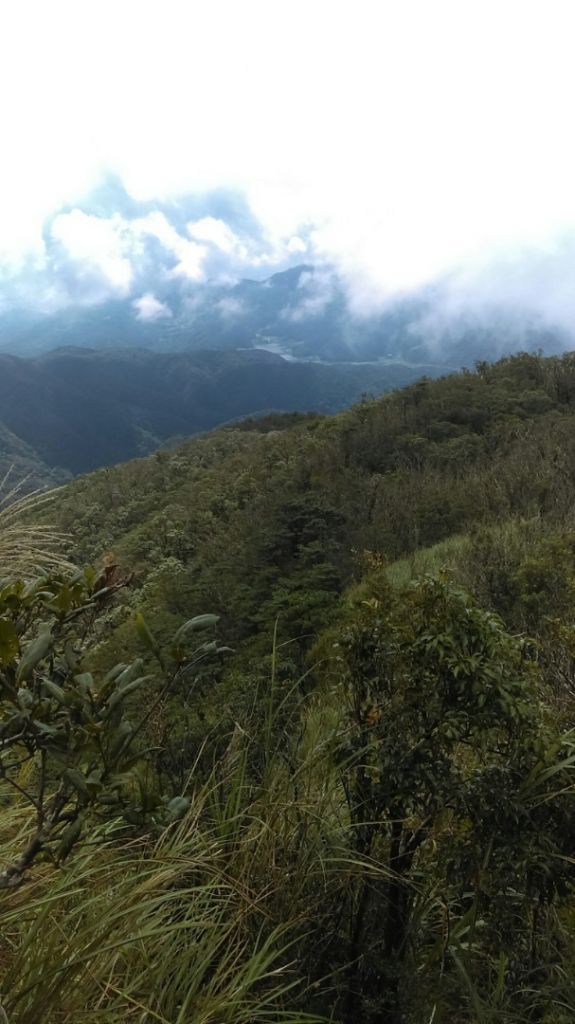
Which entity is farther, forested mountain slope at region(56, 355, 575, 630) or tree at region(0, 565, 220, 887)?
forested mountain slope at region(56, 355, 575, 630)

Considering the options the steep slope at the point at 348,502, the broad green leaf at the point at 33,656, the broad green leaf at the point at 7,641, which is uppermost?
the broad green leaf at the point at 7,641

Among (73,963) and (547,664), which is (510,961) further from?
(547,664)

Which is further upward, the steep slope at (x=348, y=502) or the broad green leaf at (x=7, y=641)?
the broad green leaf at (x=7, y=641)

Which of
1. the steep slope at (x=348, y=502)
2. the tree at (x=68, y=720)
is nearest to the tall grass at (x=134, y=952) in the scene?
the tree at (x=68, y=720)

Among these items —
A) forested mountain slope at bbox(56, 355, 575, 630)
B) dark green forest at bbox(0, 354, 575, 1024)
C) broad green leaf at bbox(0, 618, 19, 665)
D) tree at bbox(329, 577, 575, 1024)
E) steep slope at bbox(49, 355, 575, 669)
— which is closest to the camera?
broad green leaf at bbox(0, 618, 19, 665)

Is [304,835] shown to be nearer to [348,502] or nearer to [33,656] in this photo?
[33,656]

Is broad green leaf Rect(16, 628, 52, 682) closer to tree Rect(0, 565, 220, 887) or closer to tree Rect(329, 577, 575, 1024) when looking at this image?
tree Rect(0, 565, 220, 887)

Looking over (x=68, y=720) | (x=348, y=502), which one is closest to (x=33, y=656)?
(x=68, y=720)

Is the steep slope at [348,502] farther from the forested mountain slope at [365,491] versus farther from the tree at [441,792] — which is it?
the tree at [441,792]

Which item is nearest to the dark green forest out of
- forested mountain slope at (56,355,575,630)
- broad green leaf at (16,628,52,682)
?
broad green leaf at (16,628,52,682)

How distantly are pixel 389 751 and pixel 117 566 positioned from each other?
2.95ft

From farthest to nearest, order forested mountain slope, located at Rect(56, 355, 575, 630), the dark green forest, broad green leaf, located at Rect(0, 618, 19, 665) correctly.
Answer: forested mountain slope, located at Rect(56, 355, 575, 630) < the dark green forest < broad green leaf, located at Rect(0, 618, 19, 665)

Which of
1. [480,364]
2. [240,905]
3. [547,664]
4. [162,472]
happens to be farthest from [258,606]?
[162,472]

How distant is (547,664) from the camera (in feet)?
11.5
